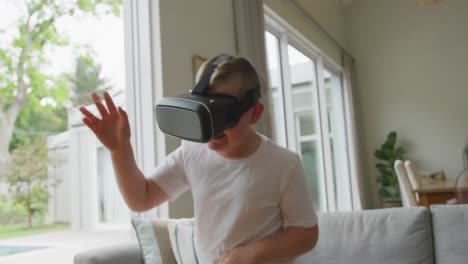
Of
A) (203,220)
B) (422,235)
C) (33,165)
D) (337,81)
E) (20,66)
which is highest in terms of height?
(337,81)

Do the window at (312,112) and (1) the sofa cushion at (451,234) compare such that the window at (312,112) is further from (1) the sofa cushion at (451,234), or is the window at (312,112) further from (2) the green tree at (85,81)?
(1) the sofa cushion at (451,234)

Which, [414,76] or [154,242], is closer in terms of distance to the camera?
[154,242]

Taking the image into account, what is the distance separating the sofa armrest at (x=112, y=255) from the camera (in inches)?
66.4

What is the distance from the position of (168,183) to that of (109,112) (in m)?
0.21

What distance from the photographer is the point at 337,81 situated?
6.62m

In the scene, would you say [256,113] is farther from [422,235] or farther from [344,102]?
[344,102]

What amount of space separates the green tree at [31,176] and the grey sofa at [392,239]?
0.51 metres

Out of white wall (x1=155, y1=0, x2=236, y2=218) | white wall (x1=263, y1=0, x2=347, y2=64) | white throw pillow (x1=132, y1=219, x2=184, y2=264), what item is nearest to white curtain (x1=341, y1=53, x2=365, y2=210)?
white wall (x1=263, y1=0, x2=347, y2=64)

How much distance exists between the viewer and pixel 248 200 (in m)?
0.90

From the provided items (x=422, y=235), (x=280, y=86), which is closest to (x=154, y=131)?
(x=422, y=235)

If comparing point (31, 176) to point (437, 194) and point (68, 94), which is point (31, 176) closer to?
point (68, 94)

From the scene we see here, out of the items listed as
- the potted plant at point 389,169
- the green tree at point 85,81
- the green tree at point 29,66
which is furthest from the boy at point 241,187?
the potted plant at point 389,169

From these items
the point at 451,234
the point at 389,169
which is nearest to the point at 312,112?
the point at 389,169

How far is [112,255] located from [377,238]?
3.63ft
